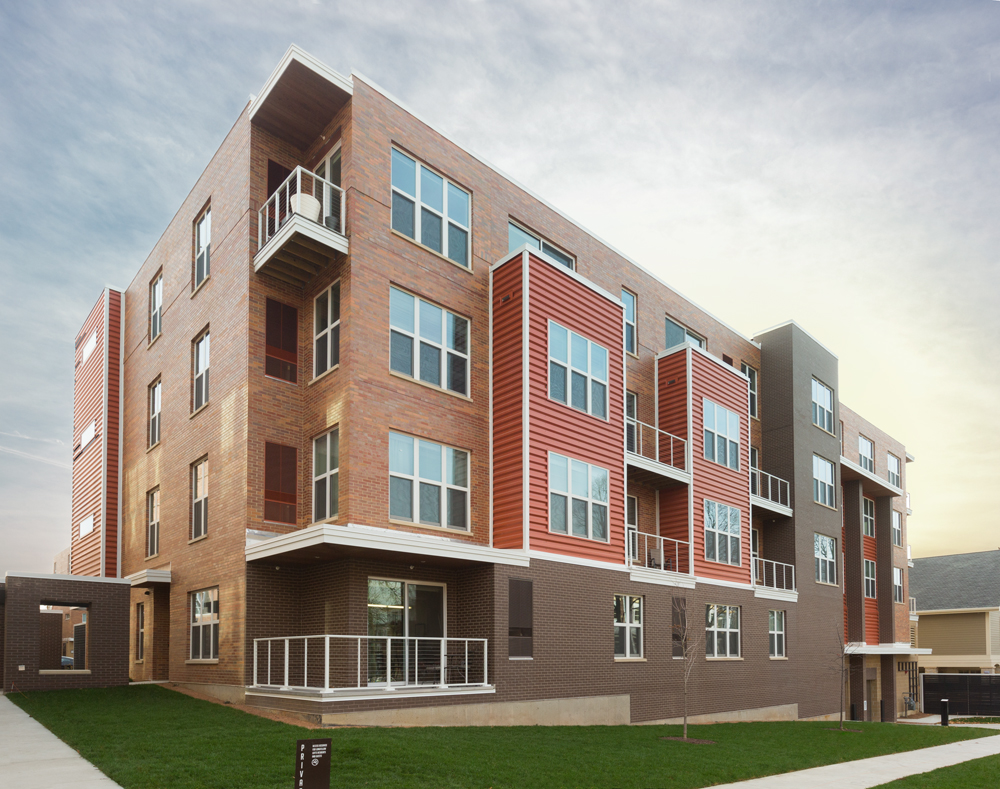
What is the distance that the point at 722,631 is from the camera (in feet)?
91.4

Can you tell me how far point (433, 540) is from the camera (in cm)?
1778

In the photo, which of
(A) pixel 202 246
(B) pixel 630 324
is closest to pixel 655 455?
(B) pixel 630 324

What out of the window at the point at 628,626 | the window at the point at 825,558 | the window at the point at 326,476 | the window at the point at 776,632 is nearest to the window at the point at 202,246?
the window at the point at 326,476

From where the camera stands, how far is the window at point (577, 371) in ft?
72.5

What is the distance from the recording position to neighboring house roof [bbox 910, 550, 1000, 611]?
5550 cm

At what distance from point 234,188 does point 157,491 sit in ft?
32.8

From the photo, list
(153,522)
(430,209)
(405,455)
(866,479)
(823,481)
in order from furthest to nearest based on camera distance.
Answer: (866,479) → (823,481) → (153,522) → (430,209) → (405,455)

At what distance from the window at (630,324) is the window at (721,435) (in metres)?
2.93

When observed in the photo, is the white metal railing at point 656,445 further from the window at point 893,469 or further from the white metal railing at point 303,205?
the window at point 893,469

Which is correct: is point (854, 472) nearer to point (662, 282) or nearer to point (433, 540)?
point (662, 282)

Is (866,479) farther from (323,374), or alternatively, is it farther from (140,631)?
(140,631)

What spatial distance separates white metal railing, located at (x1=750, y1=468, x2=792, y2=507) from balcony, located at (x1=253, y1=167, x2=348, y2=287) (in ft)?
65.7

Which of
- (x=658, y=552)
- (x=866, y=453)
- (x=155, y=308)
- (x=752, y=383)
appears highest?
(x=155, y=308)

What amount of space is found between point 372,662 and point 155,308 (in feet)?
52.7
